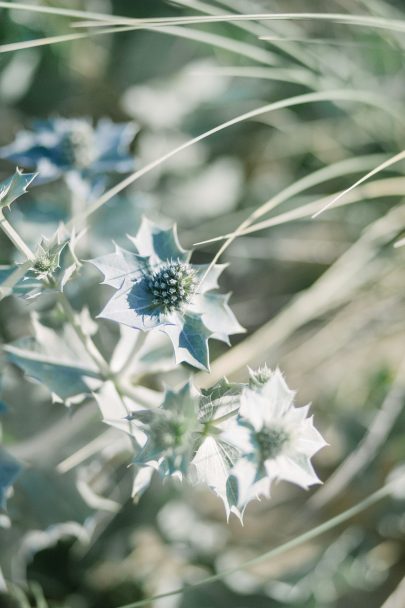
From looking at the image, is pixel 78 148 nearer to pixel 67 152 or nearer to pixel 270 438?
pixel 67 152

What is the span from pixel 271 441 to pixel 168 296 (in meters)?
0.23

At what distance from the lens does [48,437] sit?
1069 millimetres

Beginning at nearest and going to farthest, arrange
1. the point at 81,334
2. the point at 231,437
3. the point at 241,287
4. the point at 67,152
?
the point at 231,437
the point at 81,334
the point at 67,152
the point at 241,287

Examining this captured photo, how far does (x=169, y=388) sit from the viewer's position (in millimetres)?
780

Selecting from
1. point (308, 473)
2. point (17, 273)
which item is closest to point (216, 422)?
point (308, 473)

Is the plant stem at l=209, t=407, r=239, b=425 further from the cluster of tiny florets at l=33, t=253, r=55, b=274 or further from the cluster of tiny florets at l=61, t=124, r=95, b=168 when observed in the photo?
the cluster of tiny florets at l=61, t=124, r=95, b=168

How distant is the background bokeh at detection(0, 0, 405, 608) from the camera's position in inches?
48.1

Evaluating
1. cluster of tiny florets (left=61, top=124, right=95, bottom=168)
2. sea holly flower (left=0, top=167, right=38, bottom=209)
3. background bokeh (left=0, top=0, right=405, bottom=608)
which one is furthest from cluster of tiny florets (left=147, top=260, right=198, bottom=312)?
cluster of tiny florets (left=61, top=124, right=95, bottom=168)

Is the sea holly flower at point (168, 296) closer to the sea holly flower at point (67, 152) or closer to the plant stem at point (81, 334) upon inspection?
the plant stem at point (81, 334)

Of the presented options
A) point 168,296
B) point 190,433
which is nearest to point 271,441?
point 190,433

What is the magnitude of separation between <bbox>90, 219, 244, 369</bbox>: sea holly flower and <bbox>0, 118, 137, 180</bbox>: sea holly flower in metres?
0.35

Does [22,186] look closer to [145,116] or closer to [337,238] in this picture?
[145,116]

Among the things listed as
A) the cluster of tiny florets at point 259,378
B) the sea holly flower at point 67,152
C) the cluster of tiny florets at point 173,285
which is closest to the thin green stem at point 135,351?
the cluster of tiny florets at point 173,285

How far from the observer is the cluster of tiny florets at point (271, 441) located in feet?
2.48
